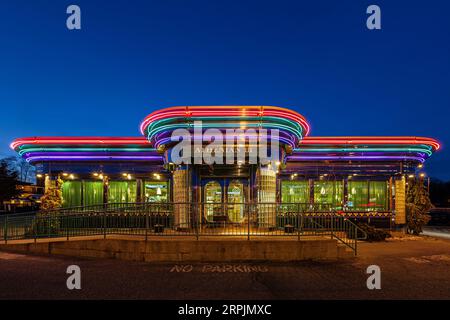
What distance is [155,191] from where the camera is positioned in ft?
58.8

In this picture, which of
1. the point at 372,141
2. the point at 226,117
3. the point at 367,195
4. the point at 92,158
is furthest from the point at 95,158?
the point at 367,195

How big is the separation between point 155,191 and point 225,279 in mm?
10978

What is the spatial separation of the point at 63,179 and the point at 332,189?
14143 millimetres

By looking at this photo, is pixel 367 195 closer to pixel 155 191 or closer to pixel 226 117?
pixel 226 117

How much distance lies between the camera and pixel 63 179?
17.5 m

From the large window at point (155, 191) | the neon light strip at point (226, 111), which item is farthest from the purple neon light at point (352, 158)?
the large window at point (155, 191)

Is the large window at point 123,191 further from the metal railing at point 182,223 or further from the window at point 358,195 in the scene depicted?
the window at point 358,195

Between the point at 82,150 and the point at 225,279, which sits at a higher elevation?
the point at 82,150

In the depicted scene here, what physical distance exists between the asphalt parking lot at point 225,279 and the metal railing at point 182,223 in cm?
112

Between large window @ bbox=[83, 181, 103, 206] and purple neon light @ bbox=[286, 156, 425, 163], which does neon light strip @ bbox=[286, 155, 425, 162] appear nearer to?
purple neon light @ bbox=[286, 156, 425, 163]

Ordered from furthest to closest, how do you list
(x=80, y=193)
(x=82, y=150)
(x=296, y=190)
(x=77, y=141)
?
(x=296, y=190)
(x=80, y=193)
(x=82, y=150)
(x=77, y=141)

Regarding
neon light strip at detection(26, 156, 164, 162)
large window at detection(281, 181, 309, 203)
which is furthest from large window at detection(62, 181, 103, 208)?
large window at detection(281, 181, 309, 203)

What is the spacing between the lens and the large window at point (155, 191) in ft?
58.6
